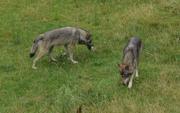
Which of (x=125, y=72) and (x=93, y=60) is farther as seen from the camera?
(x=93, y=60)

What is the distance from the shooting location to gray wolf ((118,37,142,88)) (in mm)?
11781

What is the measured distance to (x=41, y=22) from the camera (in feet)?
57.7

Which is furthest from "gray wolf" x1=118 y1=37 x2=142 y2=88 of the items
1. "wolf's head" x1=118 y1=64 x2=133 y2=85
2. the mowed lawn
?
the mowed lawn

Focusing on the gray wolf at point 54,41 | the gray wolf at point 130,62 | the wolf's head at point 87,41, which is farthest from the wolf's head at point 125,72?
the wolf's head at point 87,41

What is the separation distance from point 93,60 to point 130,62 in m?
2.20

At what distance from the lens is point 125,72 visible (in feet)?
38.6

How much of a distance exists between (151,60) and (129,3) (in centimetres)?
554

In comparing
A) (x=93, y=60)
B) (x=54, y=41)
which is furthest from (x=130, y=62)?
(x=54, y=41)

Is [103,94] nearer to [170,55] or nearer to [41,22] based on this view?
[170,55]

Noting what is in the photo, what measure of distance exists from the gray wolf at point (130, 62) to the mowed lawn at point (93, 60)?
20cm

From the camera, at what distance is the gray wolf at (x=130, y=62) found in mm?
11781

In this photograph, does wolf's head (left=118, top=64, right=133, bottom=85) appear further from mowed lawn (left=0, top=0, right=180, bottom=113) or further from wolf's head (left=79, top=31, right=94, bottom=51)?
wolf's head (left=79, top=31, right=94, bottom=51)

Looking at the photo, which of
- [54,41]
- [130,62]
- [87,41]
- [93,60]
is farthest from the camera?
[87,41]

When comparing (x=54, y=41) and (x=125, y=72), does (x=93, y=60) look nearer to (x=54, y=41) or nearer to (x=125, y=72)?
(x=54, y=41)
